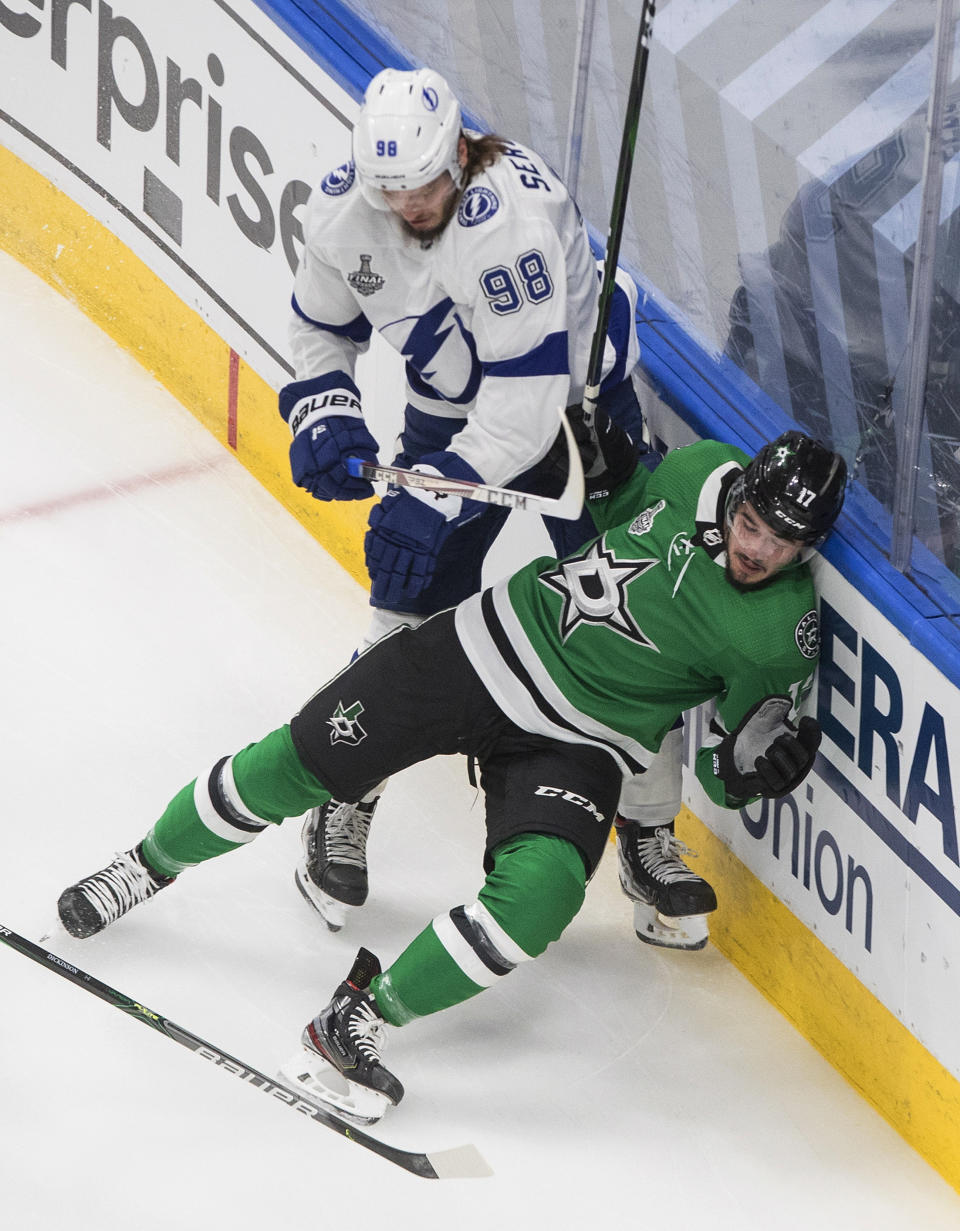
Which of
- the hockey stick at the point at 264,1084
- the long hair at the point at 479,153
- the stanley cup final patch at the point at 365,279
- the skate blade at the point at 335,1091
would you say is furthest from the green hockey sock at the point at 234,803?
the long hair at the point at 479,153

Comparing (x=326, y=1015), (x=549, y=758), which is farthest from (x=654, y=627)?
(x=326, y=1015)

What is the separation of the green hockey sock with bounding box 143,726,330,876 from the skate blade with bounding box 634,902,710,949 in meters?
0.65

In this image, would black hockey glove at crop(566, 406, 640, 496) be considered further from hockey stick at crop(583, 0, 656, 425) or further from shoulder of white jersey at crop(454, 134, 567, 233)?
shoulder of white jersey at crop(454, 134, 567, 233)

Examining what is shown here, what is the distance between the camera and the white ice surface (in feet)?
9.78

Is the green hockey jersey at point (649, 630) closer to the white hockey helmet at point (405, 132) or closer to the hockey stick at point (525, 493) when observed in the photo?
the hockey stick at point (525, 493)

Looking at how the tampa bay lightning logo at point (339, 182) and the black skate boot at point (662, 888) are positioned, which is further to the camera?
the black skate boot at point (662, 888)

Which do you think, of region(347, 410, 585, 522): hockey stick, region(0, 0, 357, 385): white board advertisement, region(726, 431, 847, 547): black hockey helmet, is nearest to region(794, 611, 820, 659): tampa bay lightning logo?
region(726, 431, 847, 547): black hockey helmet

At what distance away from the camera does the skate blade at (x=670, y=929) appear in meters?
3.50

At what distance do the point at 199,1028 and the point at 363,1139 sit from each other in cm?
39

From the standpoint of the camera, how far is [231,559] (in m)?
4.41

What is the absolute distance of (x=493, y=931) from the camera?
306 centimetres

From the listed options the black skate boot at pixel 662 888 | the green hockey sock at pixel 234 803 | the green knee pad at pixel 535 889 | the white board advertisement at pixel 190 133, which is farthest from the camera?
the white board advertisement at pixel 190 133

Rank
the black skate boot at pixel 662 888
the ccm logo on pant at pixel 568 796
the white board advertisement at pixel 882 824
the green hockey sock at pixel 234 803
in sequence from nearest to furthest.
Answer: the white board advertisement at pixel 882 824 → the ccm logo on pant at pixel 568 796 → the green hockey sock at pixel 234 803 → the black skate boot at pixel 662 888

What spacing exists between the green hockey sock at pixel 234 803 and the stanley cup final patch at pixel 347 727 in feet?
0.25
